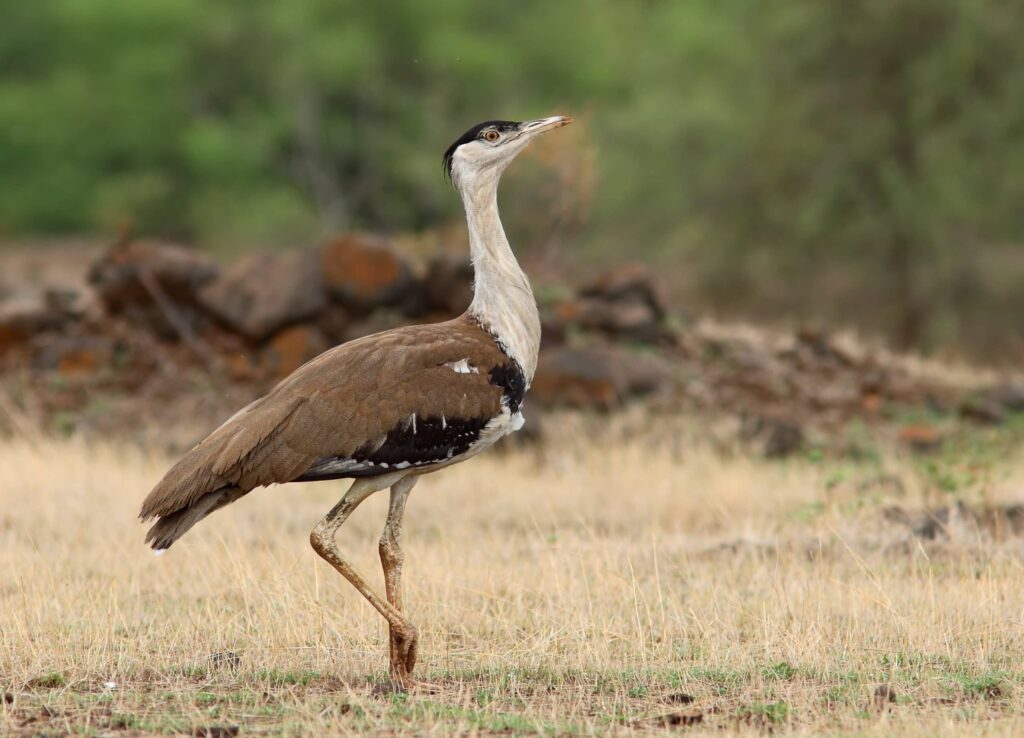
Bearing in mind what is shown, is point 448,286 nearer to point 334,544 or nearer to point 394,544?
point 394,544

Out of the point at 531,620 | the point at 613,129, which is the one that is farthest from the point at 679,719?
the point at 613,129

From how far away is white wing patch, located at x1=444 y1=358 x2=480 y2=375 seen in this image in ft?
17.6

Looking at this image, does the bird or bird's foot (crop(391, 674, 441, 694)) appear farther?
the bird

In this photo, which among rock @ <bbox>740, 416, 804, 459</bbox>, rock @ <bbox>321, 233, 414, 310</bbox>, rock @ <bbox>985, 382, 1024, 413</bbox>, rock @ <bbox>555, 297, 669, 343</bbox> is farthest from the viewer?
rock @ <bbox>555, 297, 669, 343</bbox>

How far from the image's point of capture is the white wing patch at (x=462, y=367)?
5.37 metres

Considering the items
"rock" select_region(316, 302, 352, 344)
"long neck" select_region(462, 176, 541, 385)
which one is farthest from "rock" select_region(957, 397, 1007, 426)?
"long neck" select_region(462, 176, 541, 385)

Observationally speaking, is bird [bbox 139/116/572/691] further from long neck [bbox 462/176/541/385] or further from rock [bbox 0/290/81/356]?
rock [bbox 0/290/81/356]

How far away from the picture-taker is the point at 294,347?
1294 centimetres

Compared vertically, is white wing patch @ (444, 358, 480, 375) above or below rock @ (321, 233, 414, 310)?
below

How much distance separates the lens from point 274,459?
17.0 feet

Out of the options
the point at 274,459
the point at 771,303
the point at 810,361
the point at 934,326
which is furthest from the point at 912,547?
the point at 771,303

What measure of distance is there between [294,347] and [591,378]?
2.74 m

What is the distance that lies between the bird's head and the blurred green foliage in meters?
12.6

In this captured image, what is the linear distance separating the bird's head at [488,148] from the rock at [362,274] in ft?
23.2
